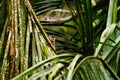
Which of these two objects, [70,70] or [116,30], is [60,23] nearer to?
[116,30]

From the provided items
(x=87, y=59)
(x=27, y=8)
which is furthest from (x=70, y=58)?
(x=27, y=8)

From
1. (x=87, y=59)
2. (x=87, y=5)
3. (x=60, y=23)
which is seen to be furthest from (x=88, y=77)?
(x=60, y=23)

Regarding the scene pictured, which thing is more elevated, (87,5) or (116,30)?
(87,5)

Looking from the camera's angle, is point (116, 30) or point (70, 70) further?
point (116, 30)

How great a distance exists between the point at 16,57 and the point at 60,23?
2.06 ft

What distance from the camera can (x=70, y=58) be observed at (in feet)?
2.93

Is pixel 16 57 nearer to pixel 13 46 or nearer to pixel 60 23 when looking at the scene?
pixel 13 46

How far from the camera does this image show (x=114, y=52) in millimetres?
951

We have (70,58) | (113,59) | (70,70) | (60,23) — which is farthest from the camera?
(60,23)

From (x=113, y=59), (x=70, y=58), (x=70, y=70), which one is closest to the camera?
(x=70, y=70)

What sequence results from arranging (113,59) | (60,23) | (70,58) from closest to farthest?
(70,58), (113,59), (60,23)

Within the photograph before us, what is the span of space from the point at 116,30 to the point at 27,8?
0.95 feet

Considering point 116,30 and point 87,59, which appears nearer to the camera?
point 87,59

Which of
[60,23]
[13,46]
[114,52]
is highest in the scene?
[13,46]
